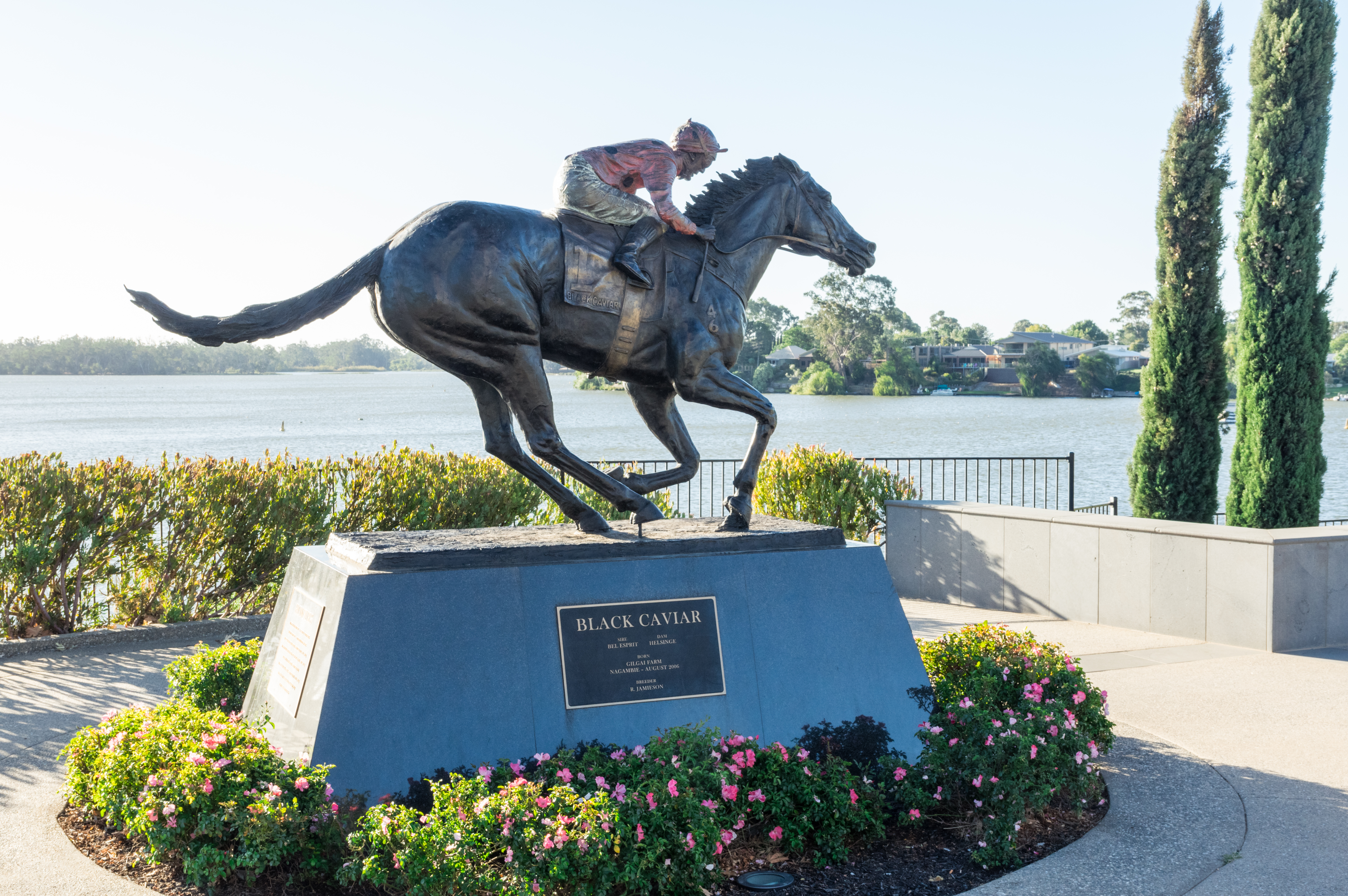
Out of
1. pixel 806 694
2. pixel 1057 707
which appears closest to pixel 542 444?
pixel 806 694

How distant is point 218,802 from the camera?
3885 mm

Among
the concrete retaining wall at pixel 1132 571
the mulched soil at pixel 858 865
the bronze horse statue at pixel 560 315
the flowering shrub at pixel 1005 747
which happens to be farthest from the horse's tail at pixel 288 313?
the concrete retaining wall at pixel 1132 571

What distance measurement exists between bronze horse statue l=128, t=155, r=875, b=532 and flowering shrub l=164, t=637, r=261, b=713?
1.87 metres

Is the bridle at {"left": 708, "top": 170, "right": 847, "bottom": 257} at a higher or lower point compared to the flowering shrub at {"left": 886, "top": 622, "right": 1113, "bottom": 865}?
higher

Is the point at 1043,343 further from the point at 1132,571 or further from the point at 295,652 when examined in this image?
the point at 295,652

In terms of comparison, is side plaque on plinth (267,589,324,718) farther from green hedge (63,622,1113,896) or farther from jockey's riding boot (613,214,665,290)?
jockey's riding boot (613,214,665,290)

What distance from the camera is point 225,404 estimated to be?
10331 centimetres

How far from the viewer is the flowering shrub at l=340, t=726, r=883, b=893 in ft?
11.6

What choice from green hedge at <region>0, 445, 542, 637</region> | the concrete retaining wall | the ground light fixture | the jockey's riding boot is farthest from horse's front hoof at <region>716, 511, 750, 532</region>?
green hedge at <region>0, 445, 542, 637</region>

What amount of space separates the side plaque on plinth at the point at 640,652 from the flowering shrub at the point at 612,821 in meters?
0.36

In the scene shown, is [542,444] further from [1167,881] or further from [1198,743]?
[1198,743]

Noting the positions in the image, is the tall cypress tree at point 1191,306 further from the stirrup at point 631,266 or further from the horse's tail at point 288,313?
the horse's tail at point 288,313

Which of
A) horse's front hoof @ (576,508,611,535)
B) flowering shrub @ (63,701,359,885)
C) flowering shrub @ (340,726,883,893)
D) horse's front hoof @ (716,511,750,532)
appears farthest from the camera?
horse's front hoof @ (716,511,750,532)

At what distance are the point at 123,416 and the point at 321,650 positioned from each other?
8246 cm
